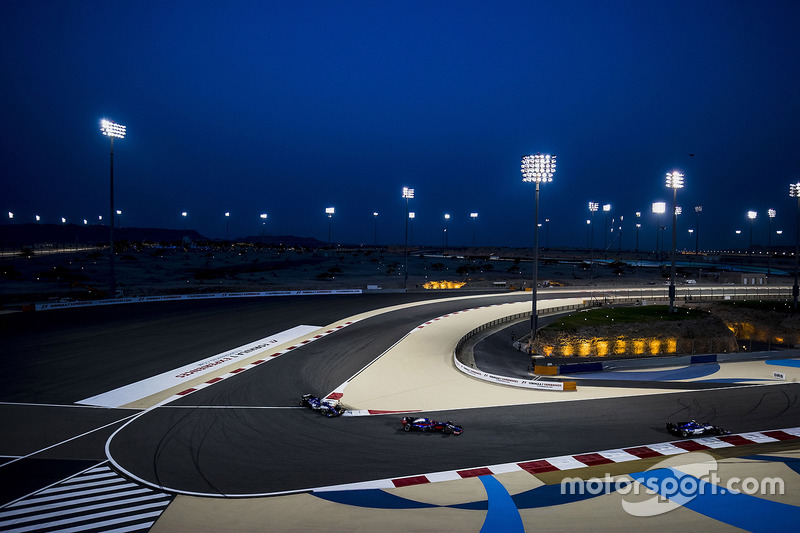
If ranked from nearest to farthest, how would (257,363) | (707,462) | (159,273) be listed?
1. (707,462)
2. (257,363)
3. (159,273)

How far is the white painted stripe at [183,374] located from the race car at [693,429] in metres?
18.6

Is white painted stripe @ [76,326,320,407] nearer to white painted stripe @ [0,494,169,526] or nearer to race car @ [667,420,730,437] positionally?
white painted stripe @ [0,494,169,526]

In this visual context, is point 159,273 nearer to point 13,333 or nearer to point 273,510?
point 13,333

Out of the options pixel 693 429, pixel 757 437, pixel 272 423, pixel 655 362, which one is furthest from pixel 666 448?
pixel 655 362

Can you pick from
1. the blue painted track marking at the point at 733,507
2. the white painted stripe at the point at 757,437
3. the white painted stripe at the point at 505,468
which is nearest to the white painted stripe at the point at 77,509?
the white painted stripe at the point at 505,468

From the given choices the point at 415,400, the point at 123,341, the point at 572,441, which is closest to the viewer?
the point at 572,441

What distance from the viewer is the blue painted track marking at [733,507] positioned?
909cm

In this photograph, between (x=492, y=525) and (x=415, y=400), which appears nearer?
(x=492, y=525)

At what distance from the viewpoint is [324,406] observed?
49.2 ft

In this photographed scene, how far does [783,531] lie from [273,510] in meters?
10.6

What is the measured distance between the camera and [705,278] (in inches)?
2975

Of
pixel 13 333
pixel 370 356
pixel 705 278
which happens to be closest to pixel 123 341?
pixel 13 333

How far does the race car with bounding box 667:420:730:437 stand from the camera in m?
13.3

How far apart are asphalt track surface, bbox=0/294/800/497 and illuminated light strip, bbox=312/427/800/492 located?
0.30 meters
